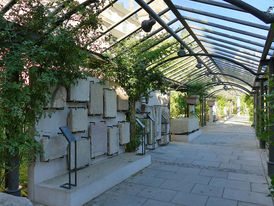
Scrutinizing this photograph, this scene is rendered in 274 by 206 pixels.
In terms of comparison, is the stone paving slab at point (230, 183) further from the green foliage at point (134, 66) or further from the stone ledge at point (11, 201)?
the stone ledge at point (11, 201)

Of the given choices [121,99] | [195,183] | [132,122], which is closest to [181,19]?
[121,99]

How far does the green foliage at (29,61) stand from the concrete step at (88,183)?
562 mm

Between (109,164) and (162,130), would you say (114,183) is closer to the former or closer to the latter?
(109,164)

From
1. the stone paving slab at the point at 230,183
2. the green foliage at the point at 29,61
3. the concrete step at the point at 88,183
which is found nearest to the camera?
the green foliage at the point at 29,61

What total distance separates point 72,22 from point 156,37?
256 centimetres

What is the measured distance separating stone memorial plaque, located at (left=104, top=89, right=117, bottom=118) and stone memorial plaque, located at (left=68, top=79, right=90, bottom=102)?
695 millimetres

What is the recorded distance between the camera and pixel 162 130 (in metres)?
8.34

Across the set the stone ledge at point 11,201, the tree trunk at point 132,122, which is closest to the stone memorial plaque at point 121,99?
the tree trunk at point 132,122

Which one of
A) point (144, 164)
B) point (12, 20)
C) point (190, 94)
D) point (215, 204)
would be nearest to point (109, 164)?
point (144, 164)

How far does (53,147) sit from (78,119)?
749mm

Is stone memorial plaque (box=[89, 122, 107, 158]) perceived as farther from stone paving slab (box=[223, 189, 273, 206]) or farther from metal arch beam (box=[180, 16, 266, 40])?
metal arch beam (box=[180, 16, 266, 40])

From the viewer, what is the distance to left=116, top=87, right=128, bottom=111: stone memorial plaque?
5.69 metres

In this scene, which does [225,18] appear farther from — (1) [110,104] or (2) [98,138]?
(2) [98,138]

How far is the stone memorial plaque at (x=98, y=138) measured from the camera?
4.57 metres
